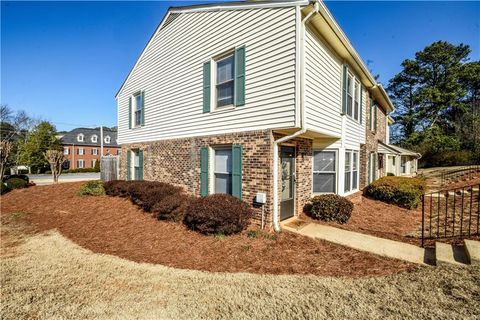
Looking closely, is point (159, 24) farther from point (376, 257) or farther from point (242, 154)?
point (376, 257)

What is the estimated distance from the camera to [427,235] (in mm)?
5742

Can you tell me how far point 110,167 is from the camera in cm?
1368

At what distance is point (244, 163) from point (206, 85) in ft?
9.87

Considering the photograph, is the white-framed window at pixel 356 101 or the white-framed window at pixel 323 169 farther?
the white-framed window at pixel 356 101

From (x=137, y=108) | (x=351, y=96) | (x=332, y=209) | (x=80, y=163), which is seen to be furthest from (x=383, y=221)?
(x=80, y=163)

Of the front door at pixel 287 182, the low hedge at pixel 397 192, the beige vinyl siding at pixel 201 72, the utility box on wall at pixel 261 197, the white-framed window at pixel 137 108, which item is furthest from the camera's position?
the white-framed window at pixel 137 108

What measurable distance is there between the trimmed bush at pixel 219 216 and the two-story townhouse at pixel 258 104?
1.73 feet

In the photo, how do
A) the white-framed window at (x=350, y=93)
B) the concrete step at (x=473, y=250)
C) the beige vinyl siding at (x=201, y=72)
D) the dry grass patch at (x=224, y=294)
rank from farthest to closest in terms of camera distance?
1. the white-framed window at (x=350, y=93)
2. the beige vinyl siding at (x=201, y=72)
3. the concrete step at (x=473, y=250)
4. the dry grass patch at (x=224, y=294)

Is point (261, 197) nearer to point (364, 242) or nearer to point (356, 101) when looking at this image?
point (364, 242)

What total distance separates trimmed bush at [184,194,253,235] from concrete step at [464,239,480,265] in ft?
13.9

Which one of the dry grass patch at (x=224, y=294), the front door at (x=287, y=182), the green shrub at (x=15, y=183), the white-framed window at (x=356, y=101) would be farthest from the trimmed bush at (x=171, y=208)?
the green shrub at (x=15, y=183)

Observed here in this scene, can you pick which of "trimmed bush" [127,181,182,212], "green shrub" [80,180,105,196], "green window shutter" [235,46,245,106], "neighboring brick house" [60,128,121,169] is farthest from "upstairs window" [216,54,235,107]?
"neighboring brick house" [60,128,121,169]

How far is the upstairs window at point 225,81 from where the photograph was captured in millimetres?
7146

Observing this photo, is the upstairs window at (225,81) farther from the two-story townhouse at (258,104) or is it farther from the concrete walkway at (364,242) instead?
the concrete walkway at (364,242)
